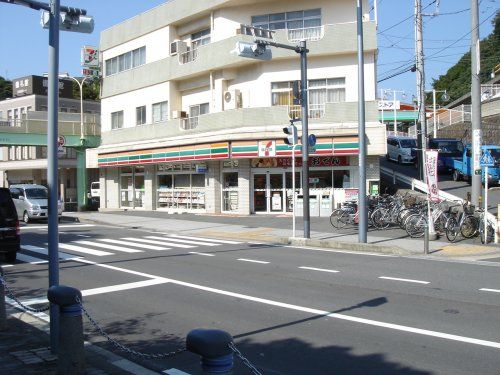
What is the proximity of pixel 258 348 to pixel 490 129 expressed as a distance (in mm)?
36876

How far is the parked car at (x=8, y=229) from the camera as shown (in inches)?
566

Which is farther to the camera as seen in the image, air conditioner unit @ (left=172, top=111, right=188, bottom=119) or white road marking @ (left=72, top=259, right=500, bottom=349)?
air conditioner unit @ (left=172, top=111, right=188, bottom=119)

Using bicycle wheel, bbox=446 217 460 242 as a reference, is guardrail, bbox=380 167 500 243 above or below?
above

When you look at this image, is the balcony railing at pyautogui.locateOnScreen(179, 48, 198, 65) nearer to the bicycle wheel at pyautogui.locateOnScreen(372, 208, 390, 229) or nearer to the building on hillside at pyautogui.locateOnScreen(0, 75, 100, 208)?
the bicycle wheel at pyautogui.locateOnScreen(372, 208, 390, 229)

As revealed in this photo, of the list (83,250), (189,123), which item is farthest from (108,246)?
(189,123)

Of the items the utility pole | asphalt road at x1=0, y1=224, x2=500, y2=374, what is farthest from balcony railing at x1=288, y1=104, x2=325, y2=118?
asphalt road at x1=0, y1=224, x2=500, y2=374

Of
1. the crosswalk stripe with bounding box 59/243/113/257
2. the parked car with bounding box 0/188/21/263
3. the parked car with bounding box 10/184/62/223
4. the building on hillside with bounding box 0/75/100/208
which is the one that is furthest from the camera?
the building on hillside with bounding box 0/75/100/208

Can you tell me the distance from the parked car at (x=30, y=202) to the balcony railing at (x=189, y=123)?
29.4 ft

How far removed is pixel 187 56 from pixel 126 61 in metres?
7.03

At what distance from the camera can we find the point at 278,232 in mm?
20938

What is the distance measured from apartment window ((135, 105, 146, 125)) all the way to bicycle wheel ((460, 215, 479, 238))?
2311 cm

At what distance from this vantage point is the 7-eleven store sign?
26312 mm

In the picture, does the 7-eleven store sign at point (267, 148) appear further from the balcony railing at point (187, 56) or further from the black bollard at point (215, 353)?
the black bollard at point (215, 353)

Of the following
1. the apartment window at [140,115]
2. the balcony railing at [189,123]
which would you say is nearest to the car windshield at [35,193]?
the apartment window at [140,115]
